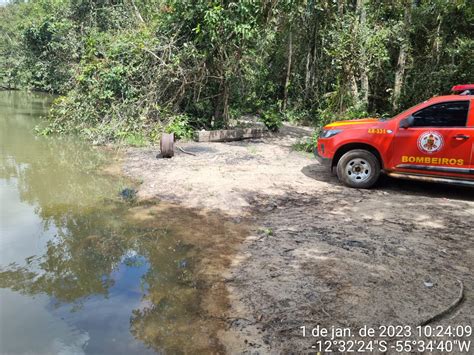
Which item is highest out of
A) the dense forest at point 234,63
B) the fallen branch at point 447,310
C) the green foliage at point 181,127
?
the dense forest at point 234,63

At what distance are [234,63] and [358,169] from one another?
668 cm

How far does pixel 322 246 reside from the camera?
5047mm

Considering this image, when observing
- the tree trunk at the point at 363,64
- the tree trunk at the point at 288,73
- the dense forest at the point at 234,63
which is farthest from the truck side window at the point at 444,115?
the tree trunk at the point at 288,73

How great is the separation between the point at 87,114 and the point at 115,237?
768 centimetres

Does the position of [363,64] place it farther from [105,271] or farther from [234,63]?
[105,271]

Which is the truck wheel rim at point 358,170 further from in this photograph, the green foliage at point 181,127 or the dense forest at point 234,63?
the green foliage at point 181,127

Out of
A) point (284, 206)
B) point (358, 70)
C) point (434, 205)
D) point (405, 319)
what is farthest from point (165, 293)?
point (358, 70)

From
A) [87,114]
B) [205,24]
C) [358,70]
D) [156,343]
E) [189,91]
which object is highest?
[205,24]

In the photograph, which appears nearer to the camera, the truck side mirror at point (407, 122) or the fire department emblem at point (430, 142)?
the fire department emblem at point (430, 142)

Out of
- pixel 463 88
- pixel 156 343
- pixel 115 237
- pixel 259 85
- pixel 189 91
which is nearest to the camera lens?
pixel 156 343

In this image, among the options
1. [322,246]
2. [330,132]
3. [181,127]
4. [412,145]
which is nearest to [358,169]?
[330,132]

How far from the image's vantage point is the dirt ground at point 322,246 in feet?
11.6

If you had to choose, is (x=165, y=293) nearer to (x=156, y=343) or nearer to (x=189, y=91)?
(x=156, y=343)

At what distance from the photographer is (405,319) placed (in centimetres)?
345
